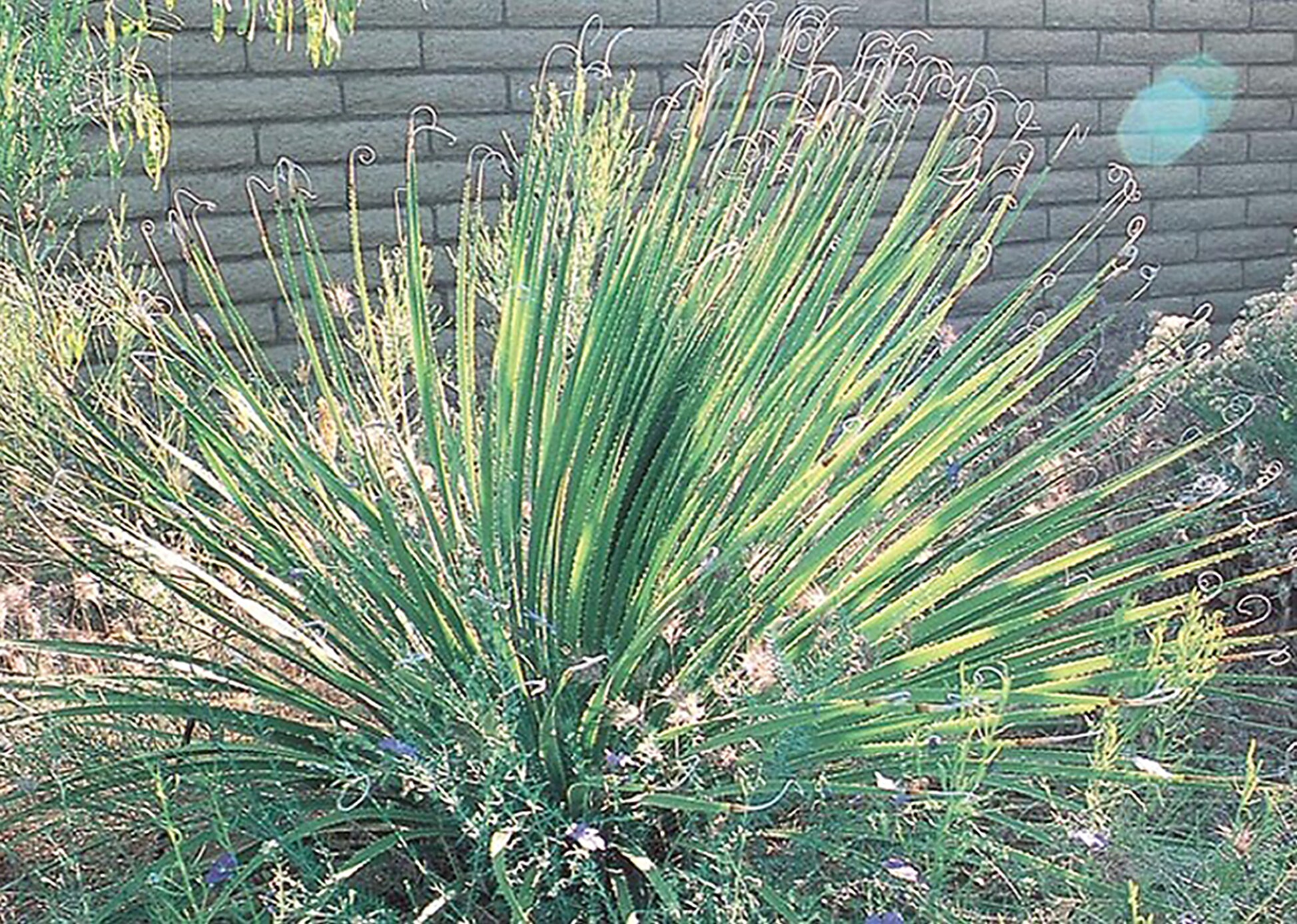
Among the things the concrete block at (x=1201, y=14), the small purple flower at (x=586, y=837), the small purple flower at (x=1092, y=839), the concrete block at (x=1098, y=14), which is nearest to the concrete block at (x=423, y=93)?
the concrete block at (x=1098, y=14)

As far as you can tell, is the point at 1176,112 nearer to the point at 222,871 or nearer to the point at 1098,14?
the point at 1098,14

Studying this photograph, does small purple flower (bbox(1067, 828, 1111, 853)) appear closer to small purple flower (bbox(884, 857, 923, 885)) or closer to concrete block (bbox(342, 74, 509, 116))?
small purple flower (bbox(884, 857, 923, 885))

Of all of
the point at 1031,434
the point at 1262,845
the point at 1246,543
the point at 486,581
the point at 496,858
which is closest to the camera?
the point at 496,858

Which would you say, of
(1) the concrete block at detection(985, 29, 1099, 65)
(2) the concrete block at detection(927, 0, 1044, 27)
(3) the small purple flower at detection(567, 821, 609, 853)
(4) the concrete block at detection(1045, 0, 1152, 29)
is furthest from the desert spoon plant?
(4) the concrete block at detection(1045, 0, 1152, 29)

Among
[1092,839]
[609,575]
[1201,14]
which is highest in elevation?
[1201,14]

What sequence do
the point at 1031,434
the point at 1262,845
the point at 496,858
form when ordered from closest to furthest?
the point at 496,858 < the point at 1262,845 < the point at 1031,434

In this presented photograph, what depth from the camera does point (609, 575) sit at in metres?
2.33

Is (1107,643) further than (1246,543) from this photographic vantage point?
No

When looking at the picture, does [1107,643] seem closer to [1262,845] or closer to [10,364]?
[1262,845]

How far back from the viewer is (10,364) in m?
2.40

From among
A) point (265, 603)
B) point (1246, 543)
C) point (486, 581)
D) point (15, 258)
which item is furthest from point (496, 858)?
point (1246, 543)

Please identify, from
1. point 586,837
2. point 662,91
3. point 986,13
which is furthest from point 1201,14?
point 586,837

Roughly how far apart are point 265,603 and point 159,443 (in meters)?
0.29

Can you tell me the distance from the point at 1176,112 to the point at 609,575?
15.1 ft
